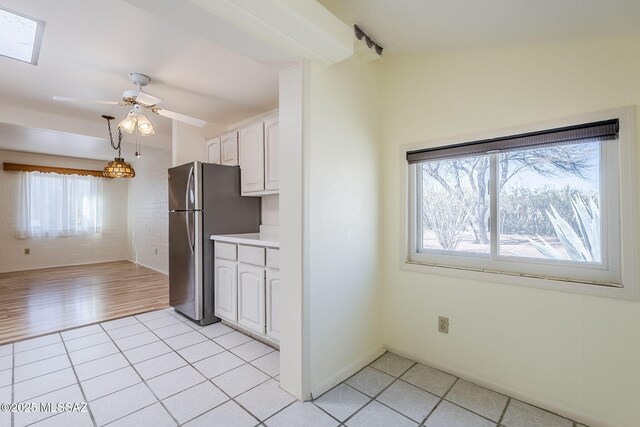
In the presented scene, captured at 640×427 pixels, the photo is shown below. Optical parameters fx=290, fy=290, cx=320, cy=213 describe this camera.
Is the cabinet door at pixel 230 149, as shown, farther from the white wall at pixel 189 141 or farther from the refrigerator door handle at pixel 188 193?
the refrigerator door handle at pixel 188 193

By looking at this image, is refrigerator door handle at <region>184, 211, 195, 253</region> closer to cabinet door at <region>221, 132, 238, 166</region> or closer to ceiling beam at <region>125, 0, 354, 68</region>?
cabinet door at <region>221, 132, 238, 166</region>

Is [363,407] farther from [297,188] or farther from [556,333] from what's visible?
[297,188]

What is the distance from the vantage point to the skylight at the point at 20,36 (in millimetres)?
1820

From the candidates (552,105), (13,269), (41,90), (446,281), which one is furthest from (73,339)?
(13,269)

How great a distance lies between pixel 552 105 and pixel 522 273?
3.32ft

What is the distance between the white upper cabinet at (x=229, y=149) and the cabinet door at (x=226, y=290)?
116cm

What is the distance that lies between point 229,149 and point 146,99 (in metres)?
1.06

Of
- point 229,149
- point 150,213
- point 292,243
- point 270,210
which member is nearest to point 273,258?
point 292,243

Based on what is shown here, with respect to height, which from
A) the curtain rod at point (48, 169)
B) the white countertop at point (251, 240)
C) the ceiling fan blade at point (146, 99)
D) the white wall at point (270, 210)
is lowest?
the white countertop at point (251, 240)

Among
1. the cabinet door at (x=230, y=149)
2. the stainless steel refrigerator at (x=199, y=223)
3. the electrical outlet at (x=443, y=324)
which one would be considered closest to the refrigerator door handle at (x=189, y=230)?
the stainless steel refrigerator at (x=199, y=223)

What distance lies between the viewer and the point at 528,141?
1.75 metres

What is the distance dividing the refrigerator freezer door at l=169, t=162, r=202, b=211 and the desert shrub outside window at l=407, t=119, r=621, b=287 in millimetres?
2051

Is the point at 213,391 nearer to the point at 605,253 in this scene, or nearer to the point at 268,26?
the point at 268,26

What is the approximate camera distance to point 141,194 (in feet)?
20.9
